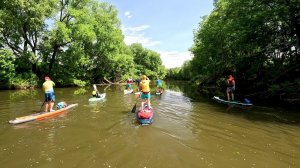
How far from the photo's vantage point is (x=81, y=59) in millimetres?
38500

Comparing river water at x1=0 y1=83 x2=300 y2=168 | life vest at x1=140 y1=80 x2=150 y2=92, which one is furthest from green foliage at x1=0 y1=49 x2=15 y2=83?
life vest at x1=140 y1=80 x2=150 y2=92

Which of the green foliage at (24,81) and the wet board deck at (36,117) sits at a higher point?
the green foliage at (24,81)

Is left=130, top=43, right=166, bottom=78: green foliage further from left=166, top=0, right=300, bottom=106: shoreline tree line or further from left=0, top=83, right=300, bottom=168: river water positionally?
left=0, top=83, right=300, bottom=168: river water

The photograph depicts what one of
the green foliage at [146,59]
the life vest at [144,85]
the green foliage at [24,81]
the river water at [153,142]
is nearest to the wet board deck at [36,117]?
the river water at [153,142]

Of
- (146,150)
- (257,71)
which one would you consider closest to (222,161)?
(146,150)

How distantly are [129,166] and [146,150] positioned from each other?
1287 millimetres

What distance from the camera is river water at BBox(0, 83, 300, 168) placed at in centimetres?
647

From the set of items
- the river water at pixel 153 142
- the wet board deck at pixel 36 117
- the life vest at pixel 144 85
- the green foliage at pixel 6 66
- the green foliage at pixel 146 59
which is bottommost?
the river water at pixel 153 142

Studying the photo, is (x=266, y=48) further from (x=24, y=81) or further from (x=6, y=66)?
(x=6, y=66)

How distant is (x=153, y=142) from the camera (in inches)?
324

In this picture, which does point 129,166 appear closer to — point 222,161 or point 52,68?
point 222,161

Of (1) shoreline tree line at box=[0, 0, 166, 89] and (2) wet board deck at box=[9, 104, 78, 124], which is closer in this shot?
(2) wet board deck at box=[9, 104, 78, 124]

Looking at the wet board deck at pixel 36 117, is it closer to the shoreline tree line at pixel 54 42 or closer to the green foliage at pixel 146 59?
the shoreline tree line at pixel 54 42

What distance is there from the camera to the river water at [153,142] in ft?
21.2
